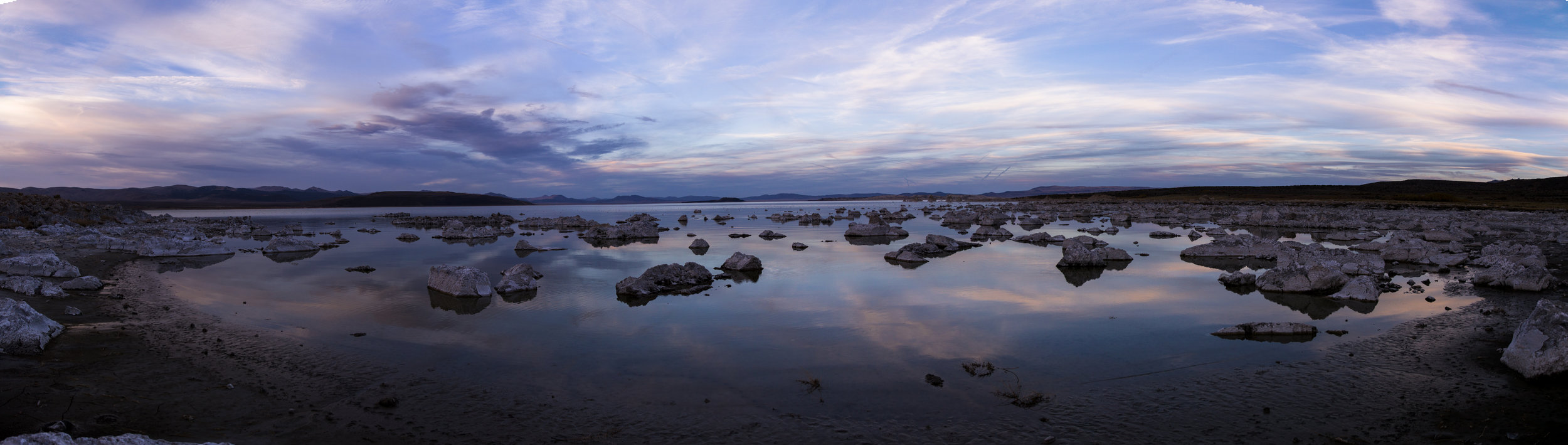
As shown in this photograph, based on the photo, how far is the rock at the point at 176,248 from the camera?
809 inches

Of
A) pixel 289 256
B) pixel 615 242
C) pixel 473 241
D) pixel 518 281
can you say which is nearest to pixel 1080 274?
pixel 518 281

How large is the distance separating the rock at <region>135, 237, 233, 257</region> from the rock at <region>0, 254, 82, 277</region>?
7254 millimetres

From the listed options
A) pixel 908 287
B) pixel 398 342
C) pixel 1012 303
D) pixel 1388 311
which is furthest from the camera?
pixel 908 287

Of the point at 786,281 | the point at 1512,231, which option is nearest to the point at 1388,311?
the point at 786,281

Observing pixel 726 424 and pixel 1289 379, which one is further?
pixel 1289 379

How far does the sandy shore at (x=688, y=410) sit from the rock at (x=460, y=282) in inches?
199

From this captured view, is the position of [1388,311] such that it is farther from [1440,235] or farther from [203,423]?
[1440,235]

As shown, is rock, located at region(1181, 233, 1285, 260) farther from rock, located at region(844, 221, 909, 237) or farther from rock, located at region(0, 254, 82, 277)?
rock, located at region(0, 254, 82, 277)

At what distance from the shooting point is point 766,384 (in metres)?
7.12

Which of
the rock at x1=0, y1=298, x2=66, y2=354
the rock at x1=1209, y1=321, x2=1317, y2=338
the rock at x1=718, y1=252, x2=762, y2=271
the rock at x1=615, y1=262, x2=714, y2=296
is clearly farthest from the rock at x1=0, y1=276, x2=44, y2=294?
the rock at x1=1209, y1=321, x2=1317, y2=338

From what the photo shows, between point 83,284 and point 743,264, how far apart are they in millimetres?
13668

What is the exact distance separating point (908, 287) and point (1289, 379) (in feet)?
25.9

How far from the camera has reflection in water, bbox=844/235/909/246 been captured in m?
27.1

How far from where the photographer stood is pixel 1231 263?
18578mm
